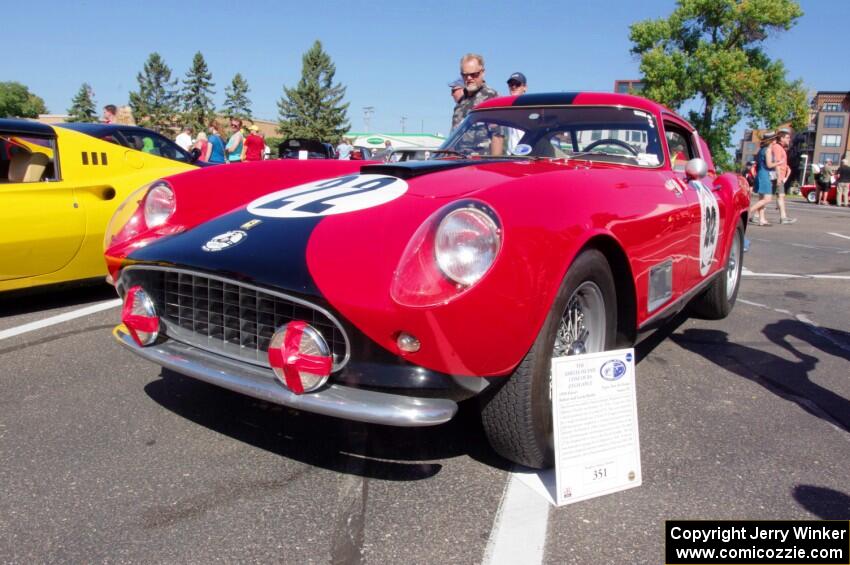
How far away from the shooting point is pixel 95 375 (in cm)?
328

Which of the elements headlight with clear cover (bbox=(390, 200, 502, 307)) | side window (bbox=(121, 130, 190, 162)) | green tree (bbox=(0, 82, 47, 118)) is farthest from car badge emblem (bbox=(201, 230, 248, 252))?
green tree (bbox=(0, 82, 47, 118))

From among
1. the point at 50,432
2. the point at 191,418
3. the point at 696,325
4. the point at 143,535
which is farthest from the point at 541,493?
the point at 696,325

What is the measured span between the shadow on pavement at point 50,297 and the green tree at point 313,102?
7180 centimetres

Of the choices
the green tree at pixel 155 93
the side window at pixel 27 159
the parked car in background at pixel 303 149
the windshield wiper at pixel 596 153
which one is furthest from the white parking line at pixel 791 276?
the green tree at pixel 155 93

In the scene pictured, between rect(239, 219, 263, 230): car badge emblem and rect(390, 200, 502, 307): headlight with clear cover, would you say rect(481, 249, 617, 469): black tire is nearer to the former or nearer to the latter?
rect(390, 200, 502, 307): headlight with clear cover

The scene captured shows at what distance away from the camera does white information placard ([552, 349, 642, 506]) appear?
2088 millimetres

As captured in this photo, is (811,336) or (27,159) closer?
(811,336)

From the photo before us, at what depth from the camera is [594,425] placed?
2152 millimetres

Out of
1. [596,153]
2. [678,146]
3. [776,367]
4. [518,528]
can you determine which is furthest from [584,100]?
[518,528]

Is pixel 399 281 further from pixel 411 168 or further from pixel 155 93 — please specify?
pixel 155 93

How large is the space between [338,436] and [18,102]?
12664 centimetres

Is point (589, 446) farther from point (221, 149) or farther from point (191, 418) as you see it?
point (221, 149)

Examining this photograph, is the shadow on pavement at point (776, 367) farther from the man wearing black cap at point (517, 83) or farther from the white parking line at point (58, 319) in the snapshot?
the white parking line at point (58, 319)

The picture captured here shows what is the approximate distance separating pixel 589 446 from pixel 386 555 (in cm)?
72
